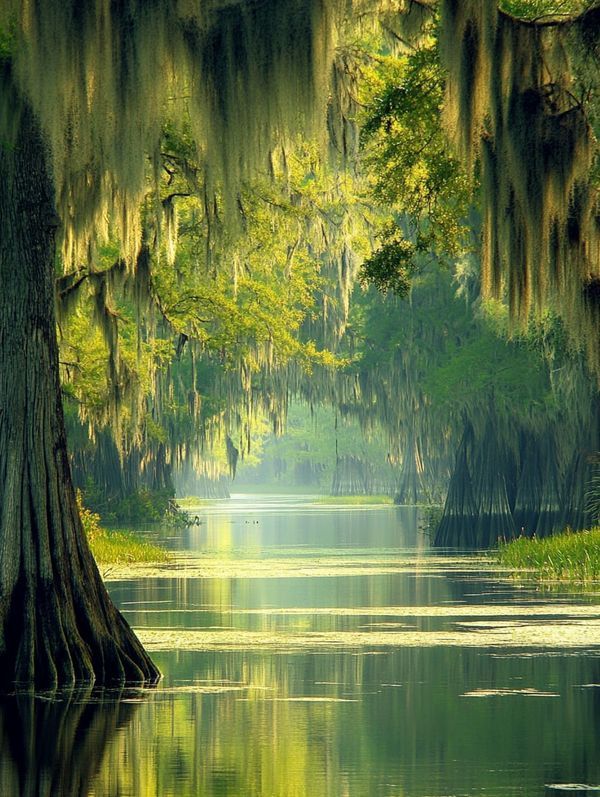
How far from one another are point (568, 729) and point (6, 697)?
4615mm

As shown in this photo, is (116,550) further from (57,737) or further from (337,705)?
(57,737)

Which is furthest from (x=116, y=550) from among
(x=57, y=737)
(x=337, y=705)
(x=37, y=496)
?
(x=57, y=737)

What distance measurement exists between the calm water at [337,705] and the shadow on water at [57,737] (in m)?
0.02

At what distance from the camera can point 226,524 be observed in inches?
2462

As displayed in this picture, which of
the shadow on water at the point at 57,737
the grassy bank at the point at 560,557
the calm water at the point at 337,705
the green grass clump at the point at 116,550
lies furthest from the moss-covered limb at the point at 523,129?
the green grass clump at the point at 116,550

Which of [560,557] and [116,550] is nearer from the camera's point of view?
[560,557]

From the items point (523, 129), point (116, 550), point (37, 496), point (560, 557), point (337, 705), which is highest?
point (523, 129)

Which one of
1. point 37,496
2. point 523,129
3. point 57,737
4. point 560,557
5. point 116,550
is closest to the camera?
point 57,737

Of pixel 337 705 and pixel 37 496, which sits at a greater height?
pixel 37 496

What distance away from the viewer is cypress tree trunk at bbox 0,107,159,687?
584 inches

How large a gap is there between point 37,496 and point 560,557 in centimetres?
1676

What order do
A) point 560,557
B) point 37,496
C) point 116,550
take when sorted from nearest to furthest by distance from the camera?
1. point 37,496
2. point 560,557
3. point 116,550

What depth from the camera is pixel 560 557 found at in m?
30.7

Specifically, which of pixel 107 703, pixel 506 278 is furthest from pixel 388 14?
pixel 107 703
